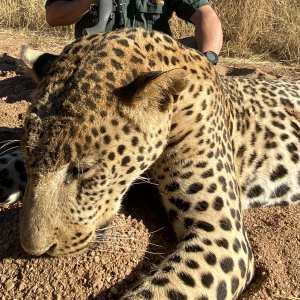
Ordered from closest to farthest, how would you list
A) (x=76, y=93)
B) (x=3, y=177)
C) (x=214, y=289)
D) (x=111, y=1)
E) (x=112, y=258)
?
(x=76, y=93)
(x=214, y=289)
(x=112, y=258)
(x=3, y=177)
(x=111, y=1)

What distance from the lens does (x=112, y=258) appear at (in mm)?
3098

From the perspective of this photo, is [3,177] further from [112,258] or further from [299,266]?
[299,266]

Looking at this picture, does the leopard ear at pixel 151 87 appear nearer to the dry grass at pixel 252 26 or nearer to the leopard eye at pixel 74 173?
the leopard eye at pixel 74 173

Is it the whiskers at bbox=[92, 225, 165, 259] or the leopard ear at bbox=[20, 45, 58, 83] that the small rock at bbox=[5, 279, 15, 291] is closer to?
the whiskers at bbox=[92, 225, 165, 259]

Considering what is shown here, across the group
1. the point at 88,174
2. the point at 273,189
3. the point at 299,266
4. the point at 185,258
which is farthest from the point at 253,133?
the point at 88,174

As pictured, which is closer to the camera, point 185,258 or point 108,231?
point 185,258

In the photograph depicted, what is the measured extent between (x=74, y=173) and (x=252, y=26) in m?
7.09

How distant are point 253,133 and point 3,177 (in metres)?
1.83

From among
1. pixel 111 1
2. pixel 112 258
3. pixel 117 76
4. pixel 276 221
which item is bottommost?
pixel 276 221

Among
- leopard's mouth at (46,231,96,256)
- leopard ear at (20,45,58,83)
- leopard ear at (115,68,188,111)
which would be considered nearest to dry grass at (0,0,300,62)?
leopard ear at (20,45,58,83)

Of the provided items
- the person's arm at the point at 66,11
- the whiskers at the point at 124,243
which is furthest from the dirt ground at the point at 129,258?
the person's arm at the point at 66,11

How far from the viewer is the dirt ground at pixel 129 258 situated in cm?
296

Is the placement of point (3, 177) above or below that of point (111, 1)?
below

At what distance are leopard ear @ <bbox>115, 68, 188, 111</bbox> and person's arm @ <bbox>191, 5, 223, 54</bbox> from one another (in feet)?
8.75
